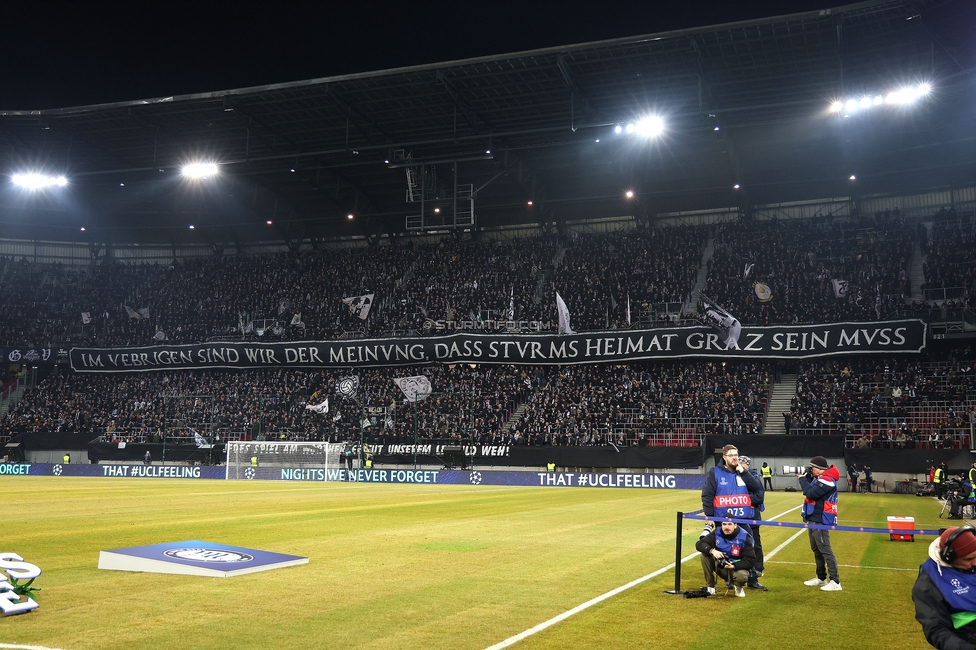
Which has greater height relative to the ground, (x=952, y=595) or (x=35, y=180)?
(x=35, y=180)

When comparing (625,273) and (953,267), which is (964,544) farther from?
(625,273)

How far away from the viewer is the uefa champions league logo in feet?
39.4

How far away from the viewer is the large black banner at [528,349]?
147 ft

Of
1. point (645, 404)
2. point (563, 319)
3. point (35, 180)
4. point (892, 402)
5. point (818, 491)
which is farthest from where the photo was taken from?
point (35, 180)

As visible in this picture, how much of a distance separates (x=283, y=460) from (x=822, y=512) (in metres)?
39.9

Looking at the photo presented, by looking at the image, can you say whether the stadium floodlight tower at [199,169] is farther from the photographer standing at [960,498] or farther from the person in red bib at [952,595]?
the person in red bib at [952,595]

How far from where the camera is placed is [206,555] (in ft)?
40.5

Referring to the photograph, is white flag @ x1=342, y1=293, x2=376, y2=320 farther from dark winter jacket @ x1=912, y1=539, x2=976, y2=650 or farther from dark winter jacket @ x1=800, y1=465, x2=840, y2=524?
dark winter jacket @ x1=912, y1=539, x2=976, y2=650

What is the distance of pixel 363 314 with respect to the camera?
194 ft

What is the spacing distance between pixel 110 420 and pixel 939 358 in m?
52.4

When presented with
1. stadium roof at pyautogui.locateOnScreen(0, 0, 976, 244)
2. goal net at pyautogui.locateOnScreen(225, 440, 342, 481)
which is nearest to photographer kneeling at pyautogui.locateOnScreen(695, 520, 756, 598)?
stadium roof at pyautogui.locateOnScreen(0, 0, 976, 244)

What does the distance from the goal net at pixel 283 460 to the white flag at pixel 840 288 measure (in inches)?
1199

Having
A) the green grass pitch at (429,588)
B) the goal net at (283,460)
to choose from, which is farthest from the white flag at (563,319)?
the green grass pitch at (429,588)

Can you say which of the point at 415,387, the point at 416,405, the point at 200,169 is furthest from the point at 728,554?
the point at 200,169
